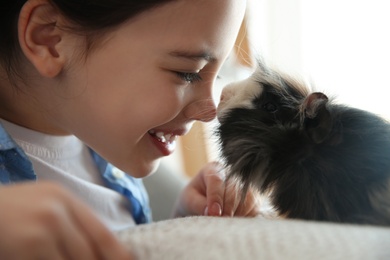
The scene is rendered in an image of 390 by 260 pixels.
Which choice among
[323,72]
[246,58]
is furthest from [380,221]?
[323,72]

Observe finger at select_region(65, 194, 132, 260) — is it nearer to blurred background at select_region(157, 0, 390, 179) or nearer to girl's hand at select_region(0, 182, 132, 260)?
girl's hand at select_region(0, 182, 132, 260)

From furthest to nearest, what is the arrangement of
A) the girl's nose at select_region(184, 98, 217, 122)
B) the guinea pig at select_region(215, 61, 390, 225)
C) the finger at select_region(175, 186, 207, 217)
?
the finger at select_region(175, 186, 207, 217) < the girl's nose at select_region(184, 98, 217, 122) < the guinea pig at select_region(215, 61, 390, 225)

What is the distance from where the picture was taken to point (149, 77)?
0.63 m

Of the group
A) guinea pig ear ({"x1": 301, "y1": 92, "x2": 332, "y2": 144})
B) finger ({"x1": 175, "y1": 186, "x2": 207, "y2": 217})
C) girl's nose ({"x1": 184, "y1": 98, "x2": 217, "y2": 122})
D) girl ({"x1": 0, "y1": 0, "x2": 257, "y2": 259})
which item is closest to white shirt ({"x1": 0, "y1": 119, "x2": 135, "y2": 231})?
girl ({"x1": 0, "y1": 0, "x2": 257, "y2": 259})

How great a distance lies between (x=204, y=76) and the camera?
67 cm

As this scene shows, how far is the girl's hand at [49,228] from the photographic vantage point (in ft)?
0.89

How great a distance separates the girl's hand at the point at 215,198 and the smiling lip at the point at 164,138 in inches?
3.0

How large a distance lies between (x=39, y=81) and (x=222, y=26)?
0.93ft

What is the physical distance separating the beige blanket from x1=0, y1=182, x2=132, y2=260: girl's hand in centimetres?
3

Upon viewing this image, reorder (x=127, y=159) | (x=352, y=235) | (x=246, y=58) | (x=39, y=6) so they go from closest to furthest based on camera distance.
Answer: (x=352, y=235) → (x=39, y=6) → (x=127, y=159) → (x=246, y=58)

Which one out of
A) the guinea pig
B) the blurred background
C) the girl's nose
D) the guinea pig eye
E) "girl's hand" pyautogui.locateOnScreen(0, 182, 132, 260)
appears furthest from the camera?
the blurred background

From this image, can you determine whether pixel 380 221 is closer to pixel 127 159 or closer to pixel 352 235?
pixel 352 235

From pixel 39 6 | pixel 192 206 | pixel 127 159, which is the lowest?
pixel 192 206

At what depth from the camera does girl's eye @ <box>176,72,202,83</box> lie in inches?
25.3
